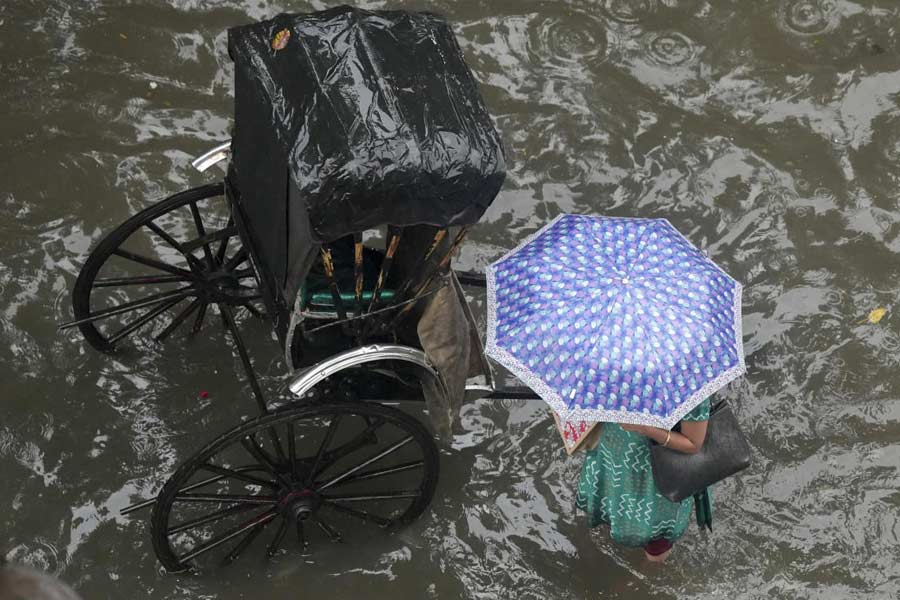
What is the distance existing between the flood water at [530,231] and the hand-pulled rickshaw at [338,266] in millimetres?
265

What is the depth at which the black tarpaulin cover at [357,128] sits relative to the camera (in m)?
3.13

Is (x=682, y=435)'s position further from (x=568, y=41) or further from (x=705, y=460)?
(x=568, y=41)

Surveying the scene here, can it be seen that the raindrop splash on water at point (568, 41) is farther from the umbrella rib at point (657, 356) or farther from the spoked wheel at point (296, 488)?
the umbrella rib at point (657, 356)

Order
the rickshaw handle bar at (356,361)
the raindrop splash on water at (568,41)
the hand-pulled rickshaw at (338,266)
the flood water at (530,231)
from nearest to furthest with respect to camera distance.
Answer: the hand-pulled rickshaw at (338,266), the rickshaw handle bar at (356,361), the flood water at (530,231), the raindrop splash on water at (568,41)

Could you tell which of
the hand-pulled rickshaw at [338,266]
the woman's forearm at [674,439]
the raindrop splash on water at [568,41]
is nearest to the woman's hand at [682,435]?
the woman's forearm at [674,439]

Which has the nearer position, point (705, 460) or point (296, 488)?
point (705, 460)

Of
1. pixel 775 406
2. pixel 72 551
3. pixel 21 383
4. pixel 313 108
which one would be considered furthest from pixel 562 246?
pixel 21 383

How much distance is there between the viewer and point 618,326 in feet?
10.2

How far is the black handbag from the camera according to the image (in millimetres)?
3480

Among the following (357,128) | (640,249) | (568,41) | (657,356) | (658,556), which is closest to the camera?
(657,356)

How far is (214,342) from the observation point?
4941 mm

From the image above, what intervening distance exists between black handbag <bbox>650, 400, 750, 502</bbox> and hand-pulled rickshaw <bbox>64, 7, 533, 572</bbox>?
0.73 m

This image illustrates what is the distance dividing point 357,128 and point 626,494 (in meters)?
1.71

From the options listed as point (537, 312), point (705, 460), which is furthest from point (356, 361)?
point (705, 460)
